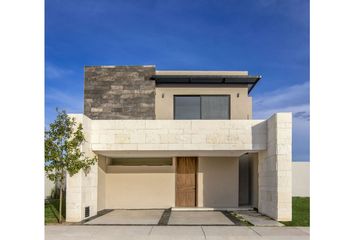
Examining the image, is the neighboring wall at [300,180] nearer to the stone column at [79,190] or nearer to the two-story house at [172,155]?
the two-story house at [172,155]

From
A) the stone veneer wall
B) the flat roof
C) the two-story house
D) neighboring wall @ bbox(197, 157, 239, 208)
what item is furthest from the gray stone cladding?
the stone veneer wall

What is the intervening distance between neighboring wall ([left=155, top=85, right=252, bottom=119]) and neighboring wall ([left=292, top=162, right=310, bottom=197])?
296 inches

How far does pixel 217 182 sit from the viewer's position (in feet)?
55.9

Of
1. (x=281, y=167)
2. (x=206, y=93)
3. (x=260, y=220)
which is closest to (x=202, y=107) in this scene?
(x=206, y=93)

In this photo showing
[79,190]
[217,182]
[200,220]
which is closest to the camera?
[79,190]

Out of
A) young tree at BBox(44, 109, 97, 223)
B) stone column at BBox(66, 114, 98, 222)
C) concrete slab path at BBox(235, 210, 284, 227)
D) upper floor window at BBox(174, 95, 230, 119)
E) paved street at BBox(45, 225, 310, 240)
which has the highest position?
upper floor window at BBox(174, 95, 230, 119)

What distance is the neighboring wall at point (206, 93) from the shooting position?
57.8 ft

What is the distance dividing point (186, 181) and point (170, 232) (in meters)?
7.68

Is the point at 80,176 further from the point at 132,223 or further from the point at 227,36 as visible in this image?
the point at 227,36

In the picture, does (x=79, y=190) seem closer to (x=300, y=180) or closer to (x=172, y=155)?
(x=172, y=155)

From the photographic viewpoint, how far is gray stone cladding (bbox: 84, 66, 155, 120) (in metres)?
17.5

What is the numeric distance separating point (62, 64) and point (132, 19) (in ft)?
14.4

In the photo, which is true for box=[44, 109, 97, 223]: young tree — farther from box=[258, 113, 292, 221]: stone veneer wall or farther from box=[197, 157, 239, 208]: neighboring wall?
box=[258, 113, 292, 221]: stone veneer wall
